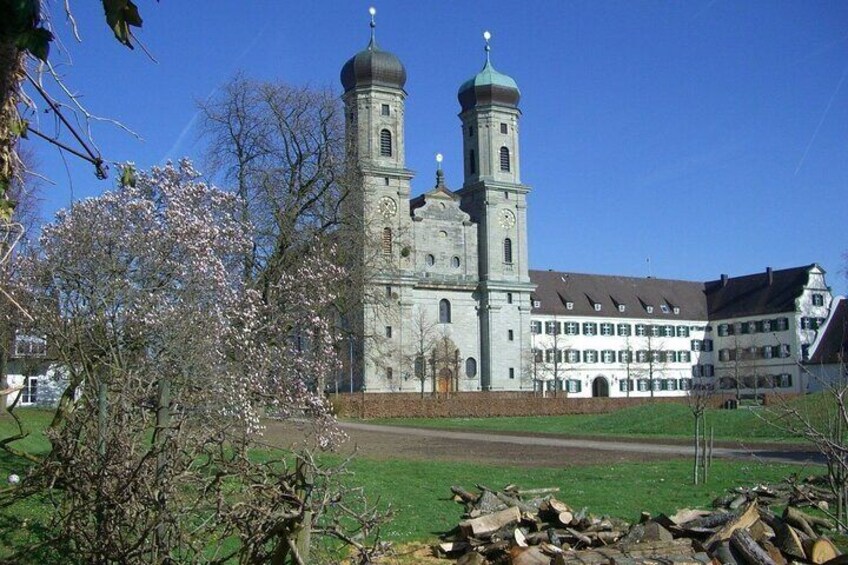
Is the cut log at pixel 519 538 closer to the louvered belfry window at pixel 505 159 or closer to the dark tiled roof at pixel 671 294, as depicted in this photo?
the louvered belfry window at pixel 505 159

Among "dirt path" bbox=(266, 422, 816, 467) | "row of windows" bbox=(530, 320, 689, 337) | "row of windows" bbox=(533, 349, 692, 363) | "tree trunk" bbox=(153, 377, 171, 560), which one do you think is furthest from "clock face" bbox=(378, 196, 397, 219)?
"tree trunk" bbox=(153, 377, 171, 560)

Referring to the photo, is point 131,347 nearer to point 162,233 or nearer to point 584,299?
point 162,233

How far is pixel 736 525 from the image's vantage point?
10.5m

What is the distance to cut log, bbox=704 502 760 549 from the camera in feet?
33.6

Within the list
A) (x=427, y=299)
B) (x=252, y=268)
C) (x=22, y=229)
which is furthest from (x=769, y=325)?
(x=22, y=229)

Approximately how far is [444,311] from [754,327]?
35.0 metres

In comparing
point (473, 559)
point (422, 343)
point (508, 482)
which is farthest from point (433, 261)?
point (473, 559)

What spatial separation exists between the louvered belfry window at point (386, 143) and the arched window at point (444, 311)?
13.0m

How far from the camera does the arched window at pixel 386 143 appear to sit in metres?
72.4

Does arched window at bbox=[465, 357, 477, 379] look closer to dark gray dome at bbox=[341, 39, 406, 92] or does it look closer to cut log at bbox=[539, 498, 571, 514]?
dark gray dome at bbox=[341, 39, 406, 92]

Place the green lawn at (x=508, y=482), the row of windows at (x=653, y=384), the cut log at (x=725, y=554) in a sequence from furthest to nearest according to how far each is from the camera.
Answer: the row of windows at (x=653, y=384)
the green lawn at (x=508, y=482)
the cut log at (x=725, y=554)

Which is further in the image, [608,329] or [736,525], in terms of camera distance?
[608,329]

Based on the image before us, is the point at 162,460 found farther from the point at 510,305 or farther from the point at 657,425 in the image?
the point at 510,305

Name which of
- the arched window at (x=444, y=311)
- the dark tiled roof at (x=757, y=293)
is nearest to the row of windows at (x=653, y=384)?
the dark tiled roof at (x=757, y=293)
